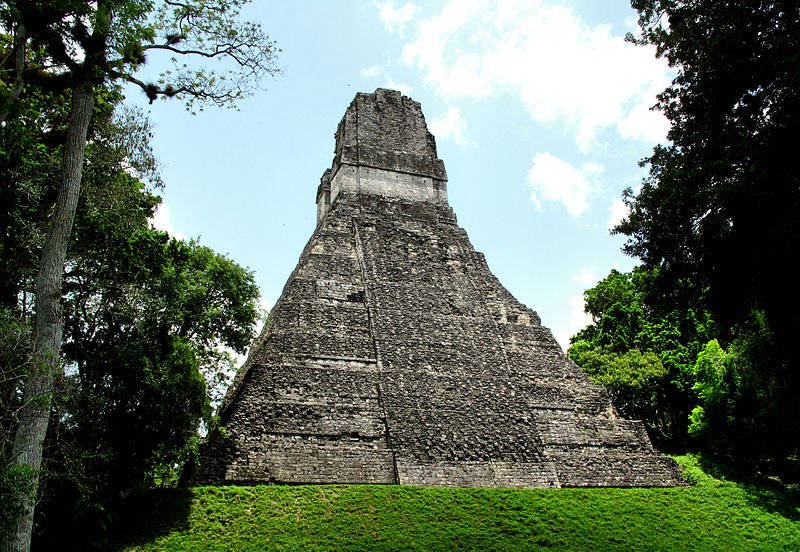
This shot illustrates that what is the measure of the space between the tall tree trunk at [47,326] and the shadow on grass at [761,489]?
45.5 feet

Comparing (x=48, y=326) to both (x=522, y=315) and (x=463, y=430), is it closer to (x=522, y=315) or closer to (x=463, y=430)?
(x=463, y=430)

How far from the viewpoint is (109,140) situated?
10.7 metres

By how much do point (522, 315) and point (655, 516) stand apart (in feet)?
20.3

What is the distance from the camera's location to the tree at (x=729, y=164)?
936cm

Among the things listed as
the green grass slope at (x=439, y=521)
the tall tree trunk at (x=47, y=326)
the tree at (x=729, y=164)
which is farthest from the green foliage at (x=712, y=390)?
the tall tree trunk at (x=47, y=326)

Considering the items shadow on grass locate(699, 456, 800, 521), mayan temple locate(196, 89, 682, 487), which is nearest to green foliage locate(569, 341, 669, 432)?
shadow on grass locate(699, 456, 800, 521)

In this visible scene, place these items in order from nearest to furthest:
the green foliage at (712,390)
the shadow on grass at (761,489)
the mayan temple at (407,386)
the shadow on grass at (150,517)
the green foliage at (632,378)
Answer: the shadow on grass at (150,517) → the mayan temple at (407,386) → the shadow on grass at (761,489) → the green foliage at (712,390) → the green foliage at (632,378)

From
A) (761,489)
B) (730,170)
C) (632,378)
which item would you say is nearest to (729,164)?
(730,170)

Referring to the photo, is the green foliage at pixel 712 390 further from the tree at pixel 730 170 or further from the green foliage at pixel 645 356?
the tree at pixel 730 170

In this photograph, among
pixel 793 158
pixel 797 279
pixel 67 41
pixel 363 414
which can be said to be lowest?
pixel 363 414

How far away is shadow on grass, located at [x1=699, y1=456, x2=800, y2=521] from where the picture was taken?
13.0 metres

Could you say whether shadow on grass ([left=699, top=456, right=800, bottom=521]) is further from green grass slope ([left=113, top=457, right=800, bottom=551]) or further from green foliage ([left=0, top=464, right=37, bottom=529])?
green foliage ([left=0, top=464, right=37, bottom=529])

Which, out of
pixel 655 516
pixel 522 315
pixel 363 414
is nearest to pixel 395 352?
pixel 363 414

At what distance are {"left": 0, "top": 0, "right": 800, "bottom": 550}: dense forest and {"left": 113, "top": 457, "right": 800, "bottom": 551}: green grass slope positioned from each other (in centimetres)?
103
